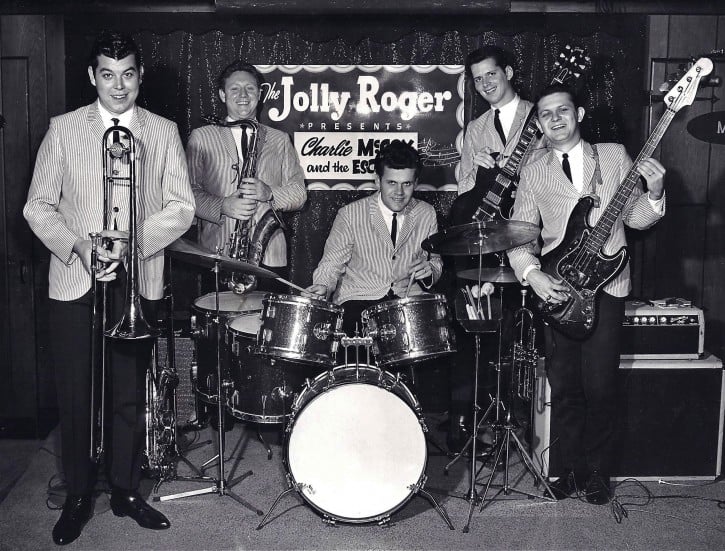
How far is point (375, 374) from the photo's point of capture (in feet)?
14.2

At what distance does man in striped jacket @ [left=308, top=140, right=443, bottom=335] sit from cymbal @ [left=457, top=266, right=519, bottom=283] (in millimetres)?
511

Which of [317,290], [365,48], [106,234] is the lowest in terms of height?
[317,290]

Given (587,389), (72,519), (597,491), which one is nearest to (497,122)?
(587,389)

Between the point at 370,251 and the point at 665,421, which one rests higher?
the point at 370,251

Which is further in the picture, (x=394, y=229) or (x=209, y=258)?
(x=394, y=229)

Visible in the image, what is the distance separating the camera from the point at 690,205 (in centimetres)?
571

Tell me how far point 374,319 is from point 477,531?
1.13m

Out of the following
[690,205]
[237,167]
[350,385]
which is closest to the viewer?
[350,385]

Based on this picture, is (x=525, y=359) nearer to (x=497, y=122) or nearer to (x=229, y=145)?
(x=497, y=122)

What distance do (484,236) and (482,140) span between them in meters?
1.10

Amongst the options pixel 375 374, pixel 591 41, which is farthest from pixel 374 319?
pixel 591 41

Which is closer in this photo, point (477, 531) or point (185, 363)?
point (477, 531)

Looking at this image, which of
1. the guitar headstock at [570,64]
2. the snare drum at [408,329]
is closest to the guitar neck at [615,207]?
the guitar headstock at [570,64]

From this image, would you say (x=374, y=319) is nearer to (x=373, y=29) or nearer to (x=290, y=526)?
(x=290, y=526)
